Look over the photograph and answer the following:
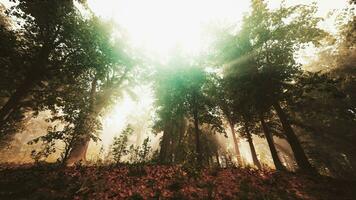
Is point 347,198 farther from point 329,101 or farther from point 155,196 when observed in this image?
point 329,101

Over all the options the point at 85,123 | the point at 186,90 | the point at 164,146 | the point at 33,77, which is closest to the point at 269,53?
the point at 186,90

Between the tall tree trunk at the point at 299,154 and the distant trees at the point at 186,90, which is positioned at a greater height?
the distant trees at the point at 186,90

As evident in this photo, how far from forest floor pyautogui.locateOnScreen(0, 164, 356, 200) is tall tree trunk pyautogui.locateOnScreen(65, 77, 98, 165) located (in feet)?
6.73

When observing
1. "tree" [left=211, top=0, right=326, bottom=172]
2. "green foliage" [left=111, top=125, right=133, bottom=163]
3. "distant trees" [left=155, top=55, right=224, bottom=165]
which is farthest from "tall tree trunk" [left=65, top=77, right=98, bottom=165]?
"tree" [left=211, top=0, right=326, bottom=172]

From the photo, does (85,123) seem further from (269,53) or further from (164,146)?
(269,53)

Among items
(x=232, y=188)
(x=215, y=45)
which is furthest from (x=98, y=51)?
(x=232, y=188)

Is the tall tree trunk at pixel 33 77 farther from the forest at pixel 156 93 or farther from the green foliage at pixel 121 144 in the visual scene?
the green foliage at pixel 121 144

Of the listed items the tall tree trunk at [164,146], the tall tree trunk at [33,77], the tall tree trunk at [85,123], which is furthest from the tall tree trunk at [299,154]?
the tall tree trunk at [33,77]

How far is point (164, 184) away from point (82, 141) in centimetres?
742

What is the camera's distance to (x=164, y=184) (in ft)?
32.2

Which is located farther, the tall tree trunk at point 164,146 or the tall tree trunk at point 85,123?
the tall tree trunk at point 164,146

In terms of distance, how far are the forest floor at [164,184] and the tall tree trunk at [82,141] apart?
6.73 feet

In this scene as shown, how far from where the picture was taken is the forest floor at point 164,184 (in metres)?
8.74

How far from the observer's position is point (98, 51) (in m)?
18.0
